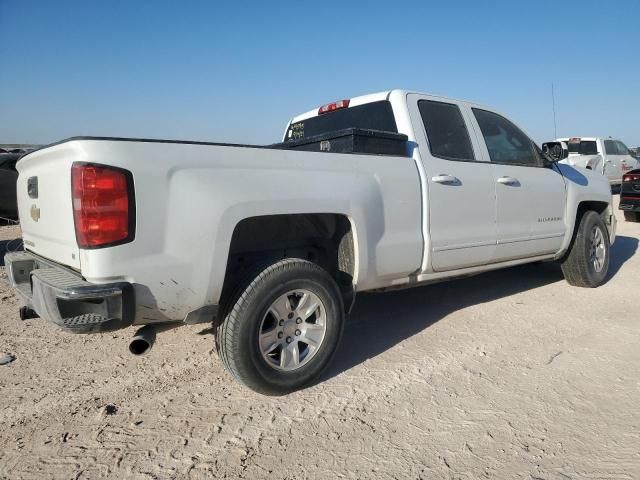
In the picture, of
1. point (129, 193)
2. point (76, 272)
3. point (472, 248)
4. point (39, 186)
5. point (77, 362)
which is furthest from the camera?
point (472, 248)

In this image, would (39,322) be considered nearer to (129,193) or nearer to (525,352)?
(129,193)

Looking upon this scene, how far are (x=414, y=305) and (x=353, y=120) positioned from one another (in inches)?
74.3

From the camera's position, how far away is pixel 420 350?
3369 mm

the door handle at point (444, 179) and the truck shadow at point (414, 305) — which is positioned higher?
the door handle at point (444, 179)

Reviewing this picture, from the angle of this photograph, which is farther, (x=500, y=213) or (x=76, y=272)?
(x=500, y=213)

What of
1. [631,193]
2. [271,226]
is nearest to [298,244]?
[271,226]

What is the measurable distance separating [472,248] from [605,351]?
1.19 m

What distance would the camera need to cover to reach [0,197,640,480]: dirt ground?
6.93 feet

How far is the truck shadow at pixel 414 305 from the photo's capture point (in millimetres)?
3457

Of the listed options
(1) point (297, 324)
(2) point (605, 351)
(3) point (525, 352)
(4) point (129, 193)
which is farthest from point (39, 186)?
(2) point (605, 351)

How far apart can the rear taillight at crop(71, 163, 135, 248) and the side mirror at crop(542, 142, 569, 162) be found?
4.19 m

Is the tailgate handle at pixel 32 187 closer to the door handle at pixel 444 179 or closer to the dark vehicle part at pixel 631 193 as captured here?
the door handle at pixel 444 179

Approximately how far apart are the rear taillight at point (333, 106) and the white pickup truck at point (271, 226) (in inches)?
0.7

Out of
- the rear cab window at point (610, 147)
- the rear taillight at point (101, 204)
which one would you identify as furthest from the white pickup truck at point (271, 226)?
the rear cab window at point (610, 147)
